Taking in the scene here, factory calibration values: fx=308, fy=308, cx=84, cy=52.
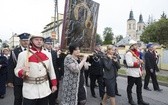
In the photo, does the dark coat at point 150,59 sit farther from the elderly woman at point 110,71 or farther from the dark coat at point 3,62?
the dark coat at point 3,62

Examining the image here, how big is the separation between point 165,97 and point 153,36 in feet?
148

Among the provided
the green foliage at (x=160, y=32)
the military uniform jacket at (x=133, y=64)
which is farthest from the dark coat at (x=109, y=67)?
the green foliage at (x=160, y=32)

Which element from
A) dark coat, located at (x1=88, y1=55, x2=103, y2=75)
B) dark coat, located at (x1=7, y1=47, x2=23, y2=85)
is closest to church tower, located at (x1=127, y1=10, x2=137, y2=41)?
dark coat, located at (x1=88, y1=55, x2=103, y2=75)

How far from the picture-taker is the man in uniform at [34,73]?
4.80m

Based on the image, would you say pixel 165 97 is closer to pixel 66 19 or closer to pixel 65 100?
pixel 66 19

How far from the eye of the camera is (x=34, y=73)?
15.8ft

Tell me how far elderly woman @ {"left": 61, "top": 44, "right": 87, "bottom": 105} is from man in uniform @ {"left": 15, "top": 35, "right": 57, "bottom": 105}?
2.36ft

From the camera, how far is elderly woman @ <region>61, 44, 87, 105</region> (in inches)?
221

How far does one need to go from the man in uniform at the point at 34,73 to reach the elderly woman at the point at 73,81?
2.36ft

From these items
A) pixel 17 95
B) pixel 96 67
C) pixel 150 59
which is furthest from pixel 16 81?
pixel 150 59

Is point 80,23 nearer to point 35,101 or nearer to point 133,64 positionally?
point 133,64

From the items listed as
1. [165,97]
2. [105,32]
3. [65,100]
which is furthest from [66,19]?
[105,32]

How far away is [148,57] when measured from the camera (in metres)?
11.7

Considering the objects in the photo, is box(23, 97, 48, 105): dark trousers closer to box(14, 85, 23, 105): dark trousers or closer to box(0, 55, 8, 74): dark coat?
box(14, 85, 23, 105): dark trousers
